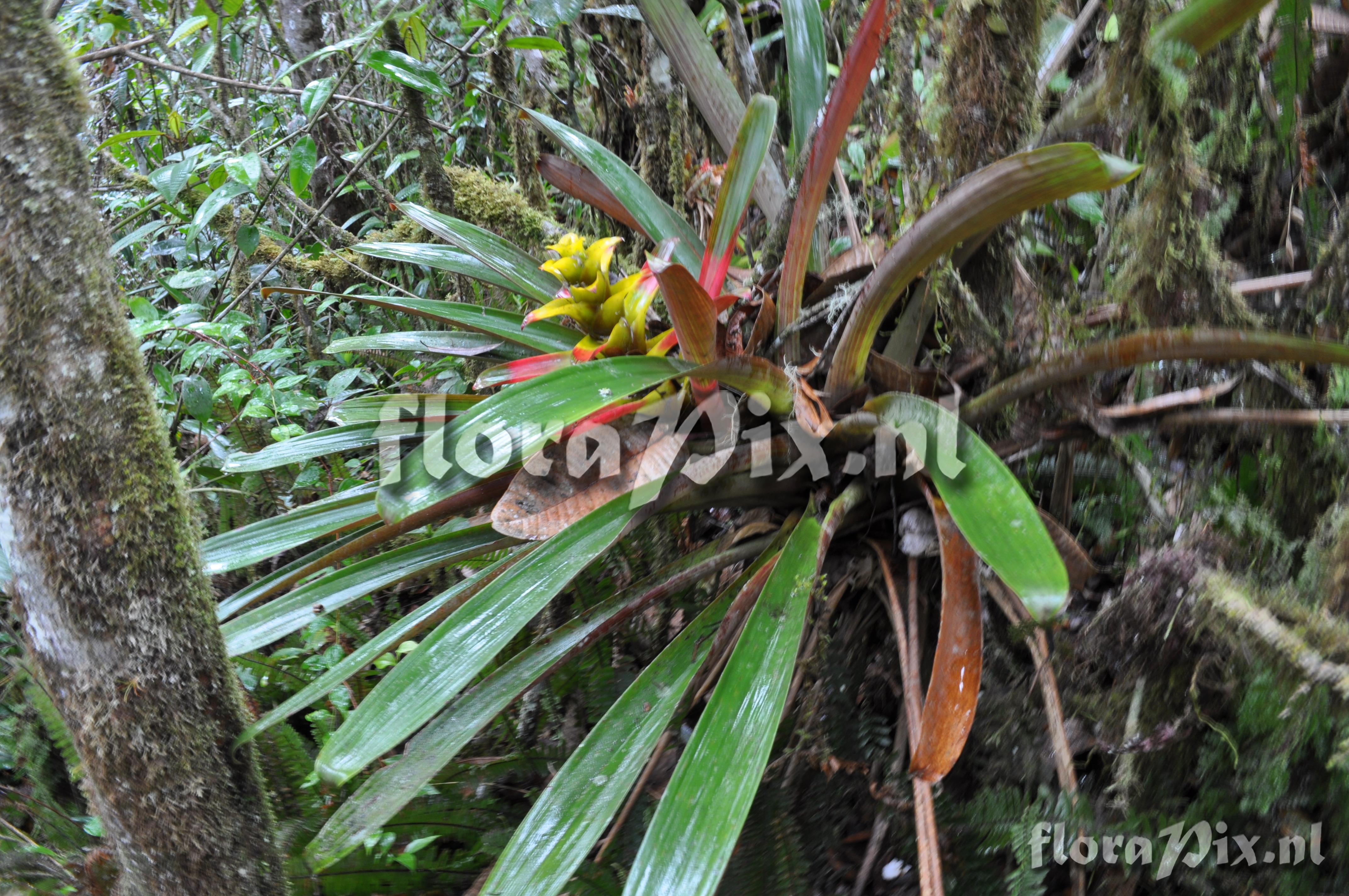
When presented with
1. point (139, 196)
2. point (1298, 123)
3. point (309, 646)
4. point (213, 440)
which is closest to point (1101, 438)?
point (1298, 123)

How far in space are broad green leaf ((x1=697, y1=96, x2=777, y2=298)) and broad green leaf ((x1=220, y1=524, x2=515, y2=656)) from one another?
1.50 ft

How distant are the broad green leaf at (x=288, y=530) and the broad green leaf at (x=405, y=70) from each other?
90 centimetres

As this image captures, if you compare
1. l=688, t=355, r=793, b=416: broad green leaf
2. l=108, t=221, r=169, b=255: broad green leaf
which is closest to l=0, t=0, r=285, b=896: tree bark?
l=688, t=355, r=793, b=416: broad green leaf

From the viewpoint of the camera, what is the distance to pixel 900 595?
98cm

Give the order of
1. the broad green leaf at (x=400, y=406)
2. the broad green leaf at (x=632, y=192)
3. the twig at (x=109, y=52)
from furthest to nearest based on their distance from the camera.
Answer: the twig at (x=109, y=52), the broad green leaf at (x=632, y=192), the broad green leaf at (x=400, y=406)

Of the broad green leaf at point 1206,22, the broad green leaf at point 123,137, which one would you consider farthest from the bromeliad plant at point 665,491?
the broad green leaf at point 123,137

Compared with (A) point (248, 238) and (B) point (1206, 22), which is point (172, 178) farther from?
(B) point (1206, 22)

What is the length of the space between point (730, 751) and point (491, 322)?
864 mm

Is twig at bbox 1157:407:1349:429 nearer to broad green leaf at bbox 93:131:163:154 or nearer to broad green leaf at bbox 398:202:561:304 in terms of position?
broad green leaf at bbox 398:202:561:304

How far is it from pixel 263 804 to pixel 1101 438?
1.04m

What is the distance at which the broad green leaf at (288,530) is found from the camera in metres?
1.07

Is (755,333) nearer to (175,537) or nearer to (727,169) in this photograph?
(727,169)

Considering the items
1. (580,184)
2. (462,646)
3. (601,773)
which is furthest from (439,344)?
(601,773)

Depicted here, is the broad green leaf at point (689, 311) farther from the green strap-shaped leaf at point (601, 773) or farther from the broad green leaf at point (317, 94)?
the broad green leaf at point (317, 94)
